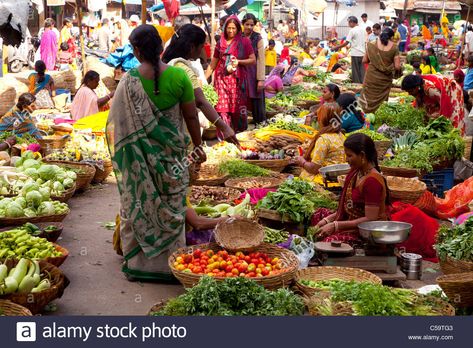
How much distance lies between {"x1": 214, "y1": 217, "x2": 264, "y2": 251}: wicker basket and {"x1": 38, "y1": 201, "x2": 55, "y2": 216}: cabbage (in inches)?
74.1

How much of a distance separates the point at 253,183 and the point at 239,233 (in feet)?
7.53

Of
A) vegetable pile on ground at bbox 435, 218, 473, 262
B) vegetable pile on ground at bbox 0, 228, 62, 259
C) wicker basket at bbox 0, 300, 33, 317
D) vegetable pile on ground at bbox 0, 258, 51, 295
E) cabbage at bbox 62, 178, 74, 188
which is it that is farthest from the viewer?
cabbage at bbox 62, 178, 74, 188

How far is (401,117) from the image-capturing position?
1030cm

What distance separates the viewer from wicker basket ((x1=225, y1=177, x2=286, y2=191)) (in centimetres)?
786

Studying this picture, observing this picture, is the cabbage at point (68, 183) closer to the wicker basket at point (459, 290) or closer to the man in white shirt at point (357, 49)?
the wicker basket at point (459, 290)

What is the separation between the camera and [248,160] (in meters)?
8.95

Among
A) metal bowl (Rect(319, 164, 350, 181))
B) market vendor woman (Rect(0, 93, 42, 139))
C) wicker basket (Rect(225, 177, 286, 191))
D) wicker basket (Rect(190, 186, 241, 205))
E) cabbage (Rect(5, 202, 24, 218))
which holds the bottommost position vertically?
wicker basket (Rect(225, 177, 286, 191))

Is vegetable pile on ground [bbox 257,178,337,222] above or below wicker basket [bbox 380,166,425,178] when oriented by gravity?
above

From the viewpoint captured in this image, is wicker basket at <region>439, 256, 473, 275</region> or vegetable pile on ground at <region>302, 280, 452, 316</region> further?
wicker basket at <region>439, 256, 473, 275</region>

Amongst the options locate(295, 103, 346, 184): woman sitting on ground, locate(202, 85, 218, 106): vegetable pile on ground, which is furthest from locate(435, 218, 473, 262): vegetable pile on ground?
locate(202, 85, 218, 106): vegetable pile on ground

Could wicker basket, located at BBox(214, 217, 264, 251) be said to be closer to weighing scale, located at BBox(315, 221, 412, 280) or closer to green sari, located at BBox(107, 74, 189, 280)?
green sari, located at BBox(107, 74, 189, 280)

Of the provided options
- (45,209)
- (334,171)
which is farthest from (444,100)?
(45,209)

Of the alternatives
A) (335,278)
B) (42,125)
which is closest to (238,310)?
(335,278)

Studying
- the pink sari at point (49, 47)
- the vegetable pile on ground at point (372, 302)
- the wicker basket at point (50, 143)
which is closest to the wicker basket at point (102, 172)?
the wicker basket at point (50, 143)
